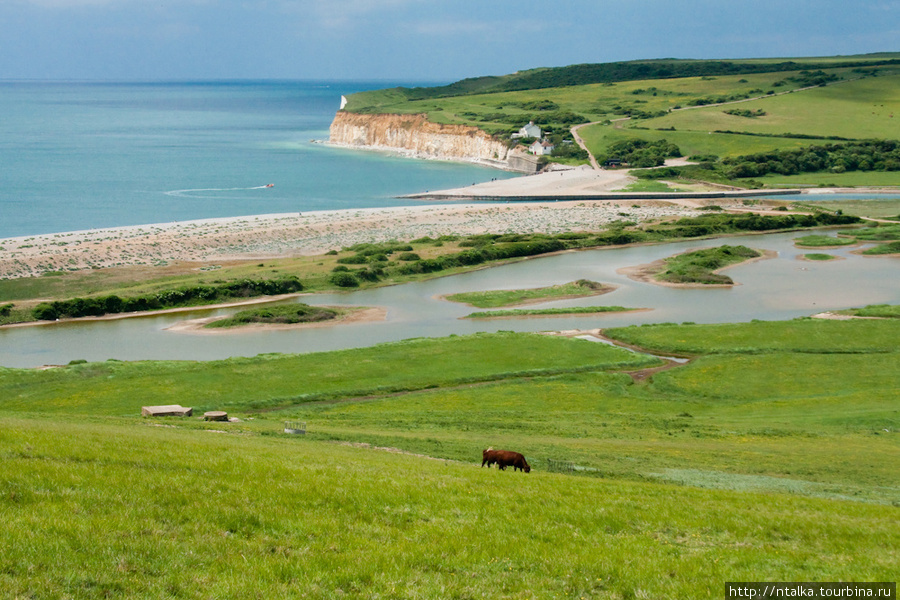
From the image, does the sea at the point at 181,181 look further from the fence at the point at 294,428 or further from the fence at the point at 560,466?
the fence at the point at 560,466

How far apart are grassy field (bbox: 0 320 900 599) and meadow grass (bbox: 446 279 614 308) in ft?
100

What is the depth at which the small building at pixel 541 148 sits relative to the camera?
553 feet

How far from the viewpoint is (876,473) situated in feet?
75.5

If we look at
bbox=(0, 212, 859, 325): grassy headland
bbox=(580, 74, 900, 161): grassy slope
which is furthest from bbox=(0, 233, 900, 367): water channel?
bbox=(580, 74, 900, 161): grassy slope

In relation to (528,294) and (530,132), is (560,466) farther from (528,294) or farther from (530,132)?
(530,132)

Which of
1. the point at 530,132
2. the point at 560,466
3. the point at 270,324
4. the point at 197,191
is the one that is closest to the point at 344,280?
the point at 270,324

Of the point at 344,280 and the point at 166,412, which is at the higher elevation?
the point at 166,412

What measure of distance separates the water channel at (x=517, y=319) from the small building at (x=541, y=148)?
8316 centimetres

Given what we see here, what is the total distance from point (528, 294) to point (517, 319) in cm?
766

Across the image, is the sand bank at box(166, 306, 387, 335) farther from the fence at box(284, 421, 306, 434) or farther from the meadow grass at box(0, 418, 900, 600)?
the meadow grass at box(0, 418, 900, 600)

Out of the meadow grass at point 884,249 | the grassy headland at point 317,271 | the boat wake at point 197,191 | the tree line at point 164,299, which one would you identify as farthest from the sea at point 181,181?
the meadow grass at point 884,249

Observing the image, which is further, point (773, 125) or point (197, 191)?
point (773, 125)

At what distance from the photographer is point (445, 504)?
1345 centimetres

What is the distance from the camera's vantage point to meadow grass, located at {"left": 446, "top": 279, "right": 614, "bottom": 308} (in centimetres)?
6506
